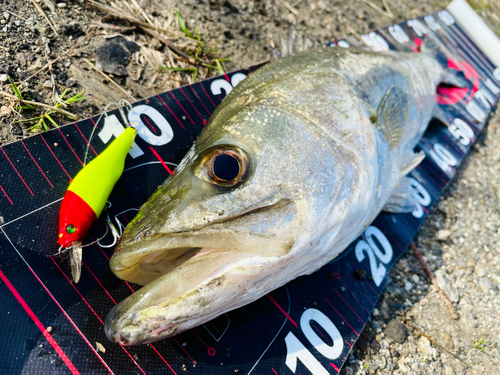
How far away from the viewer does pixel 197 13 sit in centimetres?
304

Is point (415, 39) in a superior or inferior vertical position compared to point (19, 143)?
superior

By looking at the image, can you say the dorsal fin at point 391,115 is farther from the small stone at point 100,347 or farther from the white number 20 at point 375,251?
the small stone at point 100,347

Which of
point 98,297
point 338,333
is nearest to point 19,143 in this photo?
point 98,297

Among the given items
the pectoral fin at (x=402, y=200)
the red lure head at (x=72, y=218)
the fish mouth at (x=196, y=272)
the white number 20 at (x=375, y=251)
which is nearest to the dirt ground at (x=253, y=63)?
the white number 20 at (x=375, y=251)

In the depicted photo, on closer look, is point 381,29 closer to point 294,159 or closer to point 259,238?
point 294,159

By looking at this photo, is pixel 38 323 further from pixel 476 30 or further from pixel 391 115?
pixel 476 30

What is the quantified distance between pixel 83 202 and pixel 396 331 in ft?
7.35

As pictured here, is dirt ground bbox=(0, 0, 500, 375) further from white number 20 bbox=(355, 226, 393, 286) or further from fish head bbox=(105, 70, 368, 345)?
fish head bbox=(105, 70, 368, 345)

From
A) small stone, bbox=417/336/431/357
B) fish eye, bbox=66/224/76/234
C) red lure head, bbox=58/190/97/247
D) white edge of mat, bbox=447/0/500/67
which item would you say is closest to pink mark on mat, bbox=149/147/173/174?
red lure head, bbox=58/190/97/247

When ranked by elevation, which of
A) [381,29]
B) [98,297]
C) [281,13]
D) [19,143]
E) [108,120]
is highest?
[381,29]

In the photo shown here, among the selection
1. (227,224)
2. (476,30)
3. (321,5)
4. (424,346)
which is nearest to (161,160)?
(227,224)

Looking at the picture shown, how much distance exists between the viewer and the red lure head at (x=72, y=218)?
1.68 metres

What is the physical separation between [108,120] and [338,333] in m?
2.07

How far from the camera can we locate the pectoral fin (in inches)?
108
